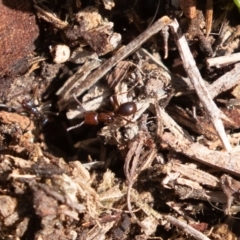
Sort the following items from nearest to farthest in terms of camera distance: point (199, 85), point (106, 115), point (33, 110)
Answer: point (199, 85), point (106, 115), point (33, 110)

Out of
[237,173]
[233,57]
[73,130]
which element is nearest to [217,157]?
[237,173]

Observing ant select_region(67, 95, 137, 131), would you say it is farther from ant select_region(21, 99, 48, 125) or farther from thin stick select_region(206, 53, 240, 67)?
thin stick select_region(206, 53, 240, 67)

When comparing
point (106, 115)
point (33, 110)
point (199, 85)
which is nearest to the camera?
point (199, 85)

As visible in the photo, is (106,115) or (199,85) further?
(106,115)

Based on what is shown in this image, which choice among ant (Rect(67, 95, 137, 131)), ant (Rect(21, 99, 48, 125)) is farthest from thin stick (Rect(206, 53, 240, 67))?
ant (Rect(21, 99, 48, 125))

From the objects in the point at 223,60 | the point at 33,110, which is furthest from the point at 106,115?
the point at 223,60

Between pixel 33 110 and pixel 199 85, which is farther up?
pixel 199 85

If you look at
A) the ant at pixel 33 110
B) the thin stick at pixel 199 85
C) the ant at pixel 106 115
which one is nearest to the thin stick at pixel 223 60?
the thin stick at pixel 199 85

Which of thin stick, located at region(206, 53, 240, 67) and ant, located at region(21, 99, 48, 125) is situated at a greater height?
thin stick, located at region(206, 53, 240, 67)

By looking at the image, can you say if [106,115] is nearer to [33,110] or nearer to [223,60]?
[33,110]
